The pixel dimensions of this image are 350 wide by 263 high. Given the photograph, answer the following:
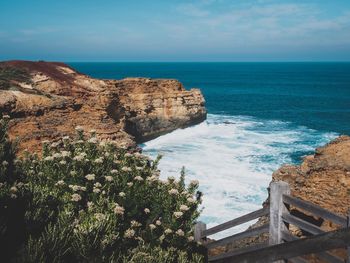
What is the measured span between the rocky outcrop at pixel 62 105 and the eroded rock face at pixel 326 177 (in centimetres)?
441

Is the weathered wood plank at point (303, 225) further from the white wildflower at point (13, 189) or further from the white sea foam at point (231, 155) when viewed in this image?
the white sea foam at point (231, 155)

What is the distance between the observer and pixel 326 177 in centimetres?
836

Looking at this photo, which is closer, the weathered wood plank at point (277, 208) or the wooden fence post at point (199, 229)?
the weathered wood plank at point (277, 208)

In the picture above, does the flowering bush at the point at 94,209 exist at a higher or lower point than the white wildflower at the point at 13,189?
lower

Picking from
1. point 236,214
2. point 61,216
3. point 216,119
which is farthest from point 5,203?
point 216,119

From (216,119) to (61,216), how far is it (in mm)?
53854

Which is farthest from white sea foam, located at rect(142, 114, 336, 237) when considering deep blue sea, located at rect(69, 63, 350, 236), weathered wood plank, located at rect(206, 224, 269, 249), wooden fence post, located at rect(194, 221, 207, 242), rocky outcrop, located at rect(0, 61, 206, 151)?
weathered wood plank, located at rect(206, 224, 269, 249)

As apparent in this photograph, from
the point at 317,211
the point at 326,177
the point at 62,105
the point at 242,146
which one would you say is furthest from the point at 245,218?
the point at 242,146

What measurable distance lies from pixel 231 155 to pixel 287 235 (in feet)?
92.7

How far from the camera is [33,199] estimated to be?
20.3ft

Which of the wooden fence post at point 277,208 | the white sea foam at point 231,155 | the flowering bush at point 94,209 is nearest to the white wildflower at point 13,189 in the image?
the flowering bush at point 94,209

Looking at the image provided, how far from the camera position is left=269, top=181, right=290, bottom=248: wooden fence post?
5668 millimetres

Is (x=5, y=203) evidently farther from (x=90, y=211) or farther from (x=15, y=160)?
(x=15, y=160)

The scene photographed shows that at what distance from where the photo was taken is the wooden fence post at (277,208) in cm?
567
